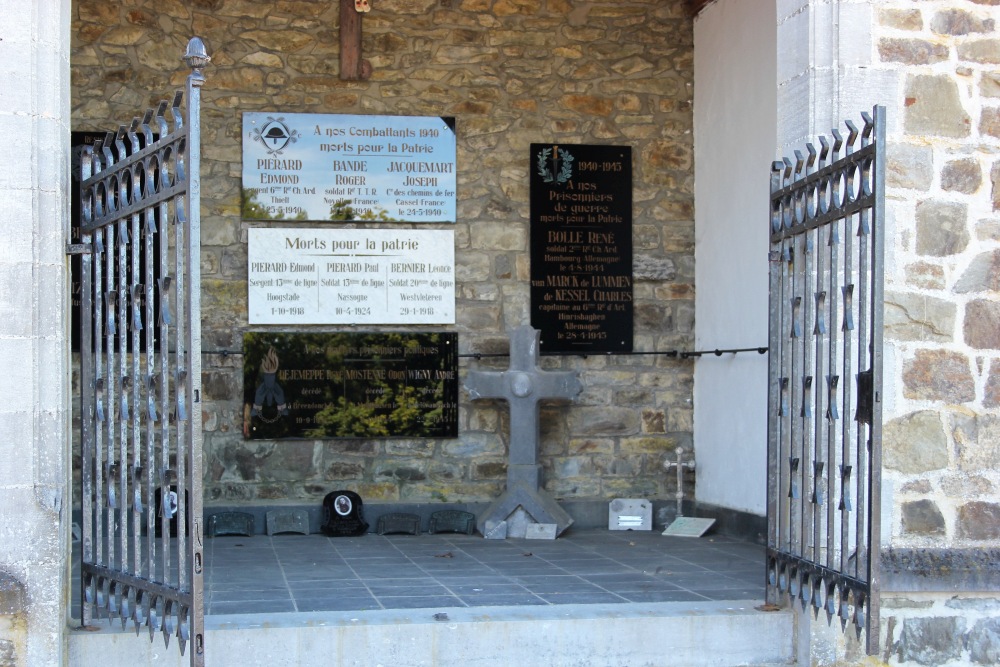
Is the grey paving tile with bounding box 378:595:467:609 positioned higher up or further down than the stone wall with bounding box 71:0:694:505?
further down

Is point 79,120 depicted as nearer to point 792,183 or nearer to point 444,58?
point 444,58

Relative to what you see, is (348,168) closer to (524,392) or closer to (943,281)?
(524,392)

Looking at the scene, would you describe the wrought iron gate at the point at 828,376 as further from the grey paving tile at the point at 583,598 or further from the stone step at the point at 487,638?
the grey paving tile at the point at 583,598

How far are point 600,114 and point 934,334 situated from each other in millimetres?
3354

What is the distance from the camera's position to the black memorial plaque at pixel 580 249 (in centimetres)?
730

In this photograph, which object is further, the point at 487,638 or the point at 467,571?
the point at 467,571

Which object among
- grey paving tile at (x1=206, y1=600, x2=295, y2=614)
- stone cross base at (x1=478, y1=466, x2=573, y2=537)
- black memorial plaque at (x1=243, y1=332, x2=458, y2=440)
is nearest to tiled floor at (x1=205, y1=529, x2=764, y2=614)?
grey paving tile at (x1=206, y1=600, x2=295, y2=614)

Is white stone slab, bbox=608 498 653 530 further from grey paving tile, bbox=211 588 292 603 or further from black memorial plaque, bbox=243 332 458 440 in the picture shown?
grey paving tile, bbox=211 588 292 603

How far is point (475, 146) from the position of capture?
23.9 ft

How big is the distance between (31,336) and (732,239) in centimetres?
414

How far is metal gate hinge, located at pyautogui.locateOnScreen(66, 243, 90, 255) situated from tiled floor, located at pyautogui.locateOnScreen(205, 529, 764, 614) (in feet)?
4.53

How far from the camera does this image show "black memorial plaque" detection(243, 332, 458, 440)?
23.1ft

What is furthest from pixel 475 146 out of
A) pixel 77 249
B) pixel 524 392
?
pixel 77 249

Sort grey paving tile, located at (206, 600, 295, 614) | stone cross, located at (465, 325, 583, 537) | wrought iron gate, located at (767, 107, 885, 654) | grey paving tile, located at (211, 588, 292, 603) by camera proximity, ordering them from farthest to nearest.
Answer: stone cross, located at (465, 325, 583, 537)
grey paving tile, located at (211, 588, 292, 603)
grey paving tile, located at (206, 600, 295, 614)
wrought iron gate, located at (767, 107, 885, 654)
